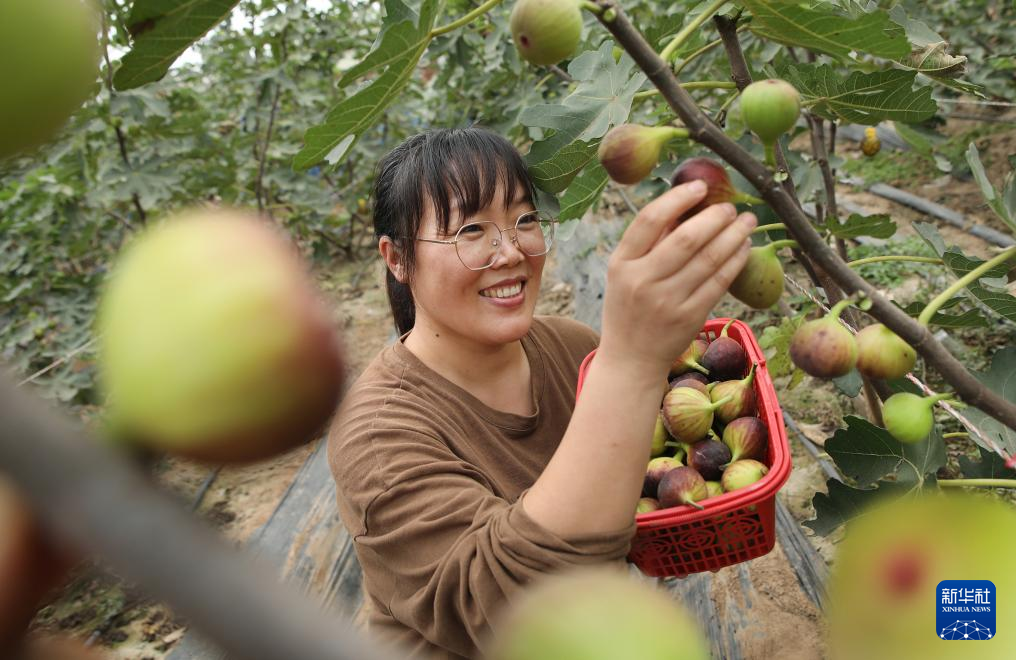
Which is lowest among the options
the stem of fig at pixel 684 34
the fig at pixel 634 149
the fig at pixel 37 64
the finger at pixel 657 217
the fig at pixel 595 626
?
the finger at pixel 657 217

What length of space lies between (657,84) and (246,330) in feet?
1.73

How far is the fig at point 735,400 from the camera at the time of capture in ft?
5.18

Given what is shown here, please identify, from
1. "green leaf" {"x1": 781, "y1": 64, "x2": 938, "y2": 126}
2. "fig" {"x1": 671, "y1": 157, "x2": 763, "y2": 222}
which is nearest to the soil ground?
"fig" {"x1": 671, "y1": 157, "x2": 763, "y2": 222}

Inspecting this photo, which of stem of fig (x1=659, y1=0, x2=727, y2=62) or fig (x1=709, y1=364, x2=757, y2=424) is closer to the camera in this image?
stem of fig (x1=659, y1=0, x2=727, y2=62)

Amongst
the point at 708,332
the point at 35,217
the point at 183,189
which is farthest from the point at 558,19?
the point at 35,217

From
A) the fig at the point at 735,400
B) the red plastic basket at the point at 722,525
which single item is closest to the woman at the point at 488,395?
the red plastic basket at the point at 722,525

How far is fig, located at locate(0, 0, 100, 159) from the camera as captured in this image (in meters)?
0.25

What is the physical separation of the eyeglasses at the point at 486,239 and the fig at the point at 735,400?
0.53 meters

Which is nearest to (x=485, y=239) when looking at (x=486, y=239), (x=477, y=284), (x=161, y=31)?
(x=486, y=239)

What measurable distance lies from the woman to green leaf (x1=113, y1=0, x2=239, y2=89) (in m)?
0.33

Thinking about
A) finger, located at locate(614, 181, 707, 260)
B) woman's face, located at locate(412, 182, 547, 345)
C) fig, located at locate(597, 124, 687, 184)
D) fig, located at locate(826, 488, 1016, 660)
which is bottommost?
woman's face, located at locate(412, 182, 547, 345)

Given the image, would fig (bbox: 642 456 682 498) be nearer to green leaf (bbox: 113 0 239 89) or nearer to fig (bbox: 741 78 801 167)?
fig (bbox: 741 78 801 167)

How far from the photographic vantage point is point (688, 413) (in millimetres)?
1540

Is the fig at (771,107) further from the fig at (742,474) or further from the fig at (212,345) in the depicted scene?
the fig at (742,474)
